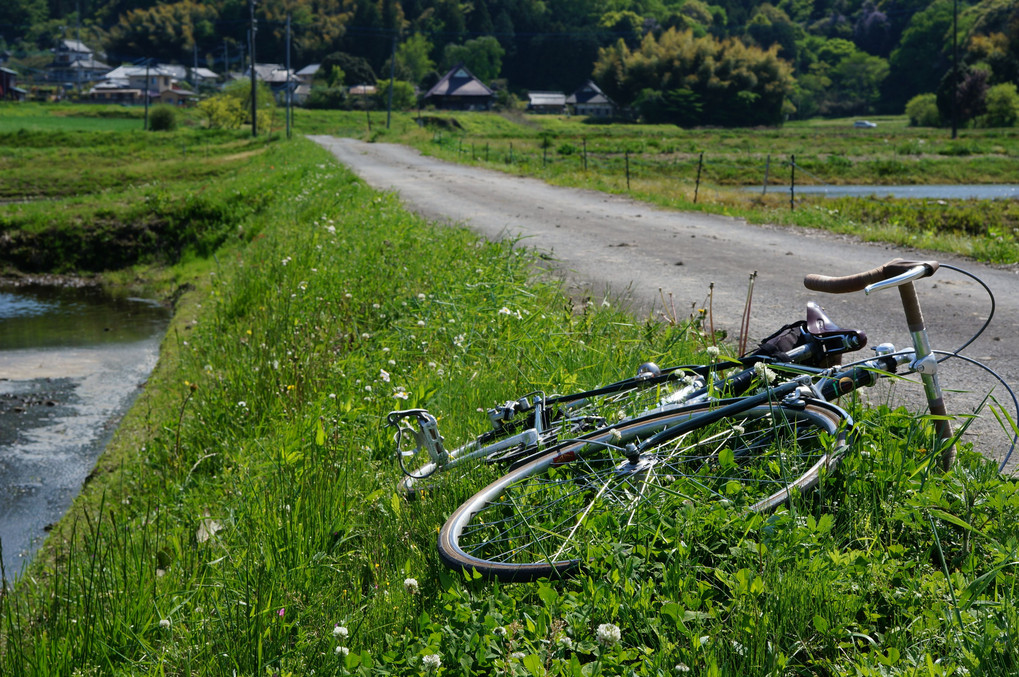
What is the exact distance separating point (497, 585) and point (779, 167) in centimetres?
4837

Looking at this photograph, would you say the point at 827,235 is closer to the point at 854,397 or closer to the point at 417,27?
the point at 854,397

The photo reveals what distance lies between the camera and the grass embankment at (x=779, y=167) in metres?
13.7

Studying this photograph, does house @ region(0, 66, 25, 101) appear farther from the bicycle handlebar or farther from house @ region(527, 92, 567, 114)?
the bicycle handlebar

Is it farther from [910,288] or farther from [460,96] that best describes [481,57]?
[910,288]

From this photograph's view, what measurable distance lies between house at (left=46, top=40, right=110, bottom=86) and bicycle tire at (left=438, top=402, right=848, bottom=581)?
495 feet

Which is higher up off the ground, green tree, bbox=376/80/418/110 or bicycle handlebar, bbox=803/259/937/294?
green tree, bbox=376/80/418/110

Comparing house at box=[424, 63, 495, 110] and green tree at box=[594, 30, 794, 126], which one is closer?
green tree at box=[594, 30, 794, 126]

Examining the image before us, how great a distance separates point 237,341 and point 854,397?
5487 millimetres

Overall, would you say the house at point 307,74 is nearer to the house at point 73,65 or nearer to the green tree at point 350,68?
the green tree at point 350,68

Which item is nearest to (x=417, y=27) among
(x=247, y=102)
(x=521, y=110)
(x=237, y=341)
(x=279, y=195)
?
(x=521, y=110)

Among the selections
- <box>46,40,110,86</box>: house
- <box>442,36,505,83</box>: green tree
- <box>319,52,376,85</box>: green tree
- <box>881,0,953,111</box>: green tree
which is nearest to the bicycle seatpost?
<box>319,52,376,85</box>: green tree

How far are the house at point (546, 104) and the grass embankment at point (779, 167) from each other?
50.2ft

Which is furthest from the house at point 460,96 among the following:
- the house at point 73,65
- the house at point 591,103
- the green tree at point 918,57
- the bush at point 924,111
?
the house at point 73,65

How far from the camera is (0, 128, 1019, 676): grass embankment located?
7.30 feet
